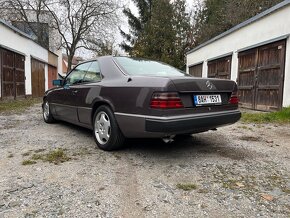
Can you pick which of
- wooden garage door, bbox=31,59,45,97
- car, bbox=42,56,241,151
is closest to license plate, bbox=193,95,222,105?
car, bbox=42,56,241,151

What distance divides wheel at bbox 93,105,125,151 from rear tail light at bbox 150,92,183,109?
0.76m

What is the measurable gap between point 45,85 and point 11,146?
1649 cm

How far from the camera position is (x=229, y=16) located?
21484mm

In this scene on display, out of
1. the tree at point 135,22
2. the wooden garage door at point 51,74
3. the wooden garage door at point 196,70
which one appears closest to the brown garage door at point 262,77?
the wooden garage door at point 196,70

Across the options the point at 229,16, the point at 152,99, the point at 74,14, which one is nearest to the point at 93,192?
the point at 152,99

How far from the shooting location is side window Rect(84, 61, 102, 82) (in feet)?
13.1

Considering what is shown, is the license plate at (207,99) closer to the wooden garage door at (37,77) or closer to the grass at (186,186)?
the grass at (186,186)

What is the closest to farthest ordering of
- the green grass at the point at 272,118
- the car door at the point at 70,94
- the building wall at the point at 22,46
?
the car door at the point at 70,94, the green grass at the point at 272,118, the building wall at the point at 22,46

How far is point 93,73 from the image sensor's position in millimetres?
4160

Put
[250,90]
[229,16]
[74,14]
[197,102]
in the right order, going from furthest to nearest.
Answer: [74,14]
[229,16]
[250,90]
[197,102]

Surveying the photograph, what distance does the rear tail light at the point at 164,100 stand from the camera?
287 cm

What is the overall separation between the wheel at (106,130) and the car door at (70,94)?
2.78 ft

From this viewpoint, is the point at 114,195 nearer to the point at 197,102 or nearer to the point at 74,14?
the point at 197,102

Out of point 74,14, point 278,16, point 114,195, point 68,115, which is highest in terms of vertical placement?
point 74,14
